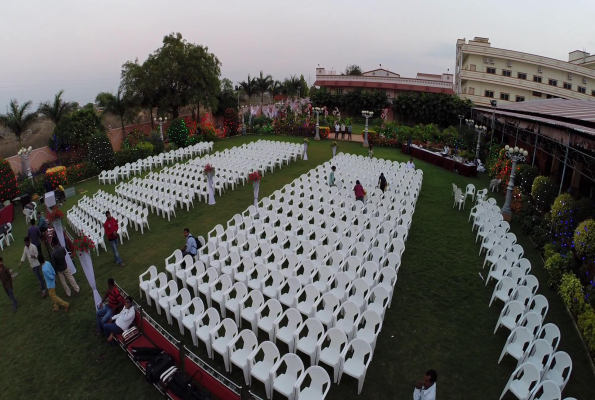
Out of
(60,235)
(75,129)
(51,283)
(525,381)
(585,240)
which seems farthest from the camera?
(75,129)

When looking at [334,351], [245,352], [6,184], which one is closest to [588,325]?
[334,351]

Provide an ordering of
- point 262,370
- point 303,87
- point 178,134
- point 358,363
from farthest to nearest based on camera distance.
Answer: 1. point 303,87
2. point 178,134
3. point 358,363
4. point 262,370

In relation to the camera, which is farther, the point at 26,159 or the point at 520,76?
the point at 520,76

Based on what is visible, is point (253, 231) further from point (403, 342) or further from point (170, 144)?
point (170, 144)

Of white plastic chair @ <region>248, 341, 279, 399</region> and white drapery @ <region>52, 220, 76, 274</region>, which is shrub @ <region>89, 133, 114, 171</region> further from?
white plastic chair @ <region>248, 341, 279, 399</region>

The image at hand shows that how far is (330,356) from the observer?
253 inches

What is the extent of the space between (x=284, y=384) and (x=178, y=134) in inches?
916

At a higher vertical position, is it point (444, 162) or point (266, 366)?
point (444, 162)

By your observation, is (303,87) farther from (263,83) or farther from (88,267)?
(88,267)

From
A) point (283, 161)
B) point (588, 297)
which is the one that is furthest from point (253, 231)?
point (283, 161)

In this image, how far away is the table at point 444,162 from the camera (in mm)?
19203

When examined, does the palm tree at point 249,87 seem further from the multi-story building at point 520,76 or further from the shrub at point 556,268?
the shrub at point 556,268

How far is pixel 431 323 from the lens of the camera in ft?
26.4

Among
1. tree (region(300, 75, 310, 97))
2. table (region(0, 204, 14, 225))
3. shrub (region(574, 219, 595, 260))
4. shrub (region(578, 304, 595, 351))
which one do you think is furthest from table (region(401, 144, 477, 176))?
tree (region(300, 75, 310, 97))
